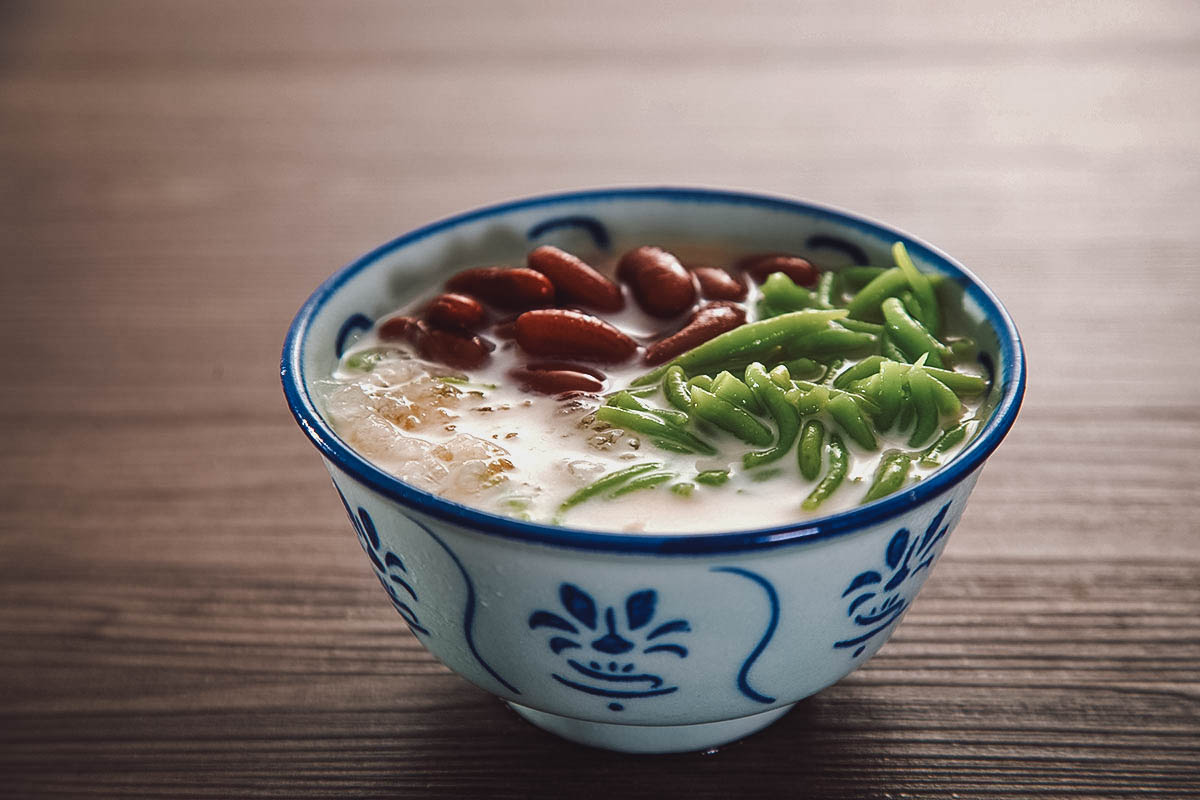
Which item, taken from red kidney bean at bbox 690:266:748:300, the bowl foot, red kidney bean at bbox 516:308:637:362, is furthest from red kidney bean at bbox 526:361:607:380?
the bowl foot

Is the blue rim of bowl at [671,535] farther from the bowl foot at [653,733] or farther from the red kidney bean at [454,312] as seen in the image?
the bowl foot at [653,733]

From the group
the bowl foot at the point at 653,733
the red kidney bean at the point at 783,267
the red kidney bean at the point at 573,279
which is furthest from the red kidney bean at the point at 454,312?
the bowl foot at the point at 653,733

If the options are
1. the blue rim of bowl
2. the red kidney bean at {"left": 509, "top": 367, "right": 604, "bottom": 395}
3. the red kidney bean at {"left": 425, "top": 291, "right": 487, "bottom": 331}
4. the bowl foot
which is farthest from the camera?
the red kidney bean at {"left": 425, "top": 291, "right": 487, "bottom": 331}

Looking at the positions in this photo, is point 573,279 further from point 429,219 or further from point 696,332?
point 429,219

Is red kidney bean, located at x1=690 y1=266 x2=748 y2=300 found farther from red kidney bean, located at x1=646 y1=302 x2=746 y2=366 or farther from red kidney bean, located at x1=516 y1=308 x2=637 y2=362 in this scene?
red kidney bean, located at x1=516 y1=308 x2=637 y2=362

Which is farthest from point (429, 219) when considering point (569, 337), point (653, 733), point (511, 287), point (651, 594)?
point (651, 594)

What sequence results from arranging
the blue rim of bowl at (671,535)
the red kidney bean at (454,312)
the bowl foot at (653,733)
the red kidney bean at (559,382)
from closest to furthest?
1. the blue rim of bowl at (671,535)
2. the bowl foot at (653,733)
3. the red kidney bean at (559,382)
4. the red kidney bean at (454,312)
